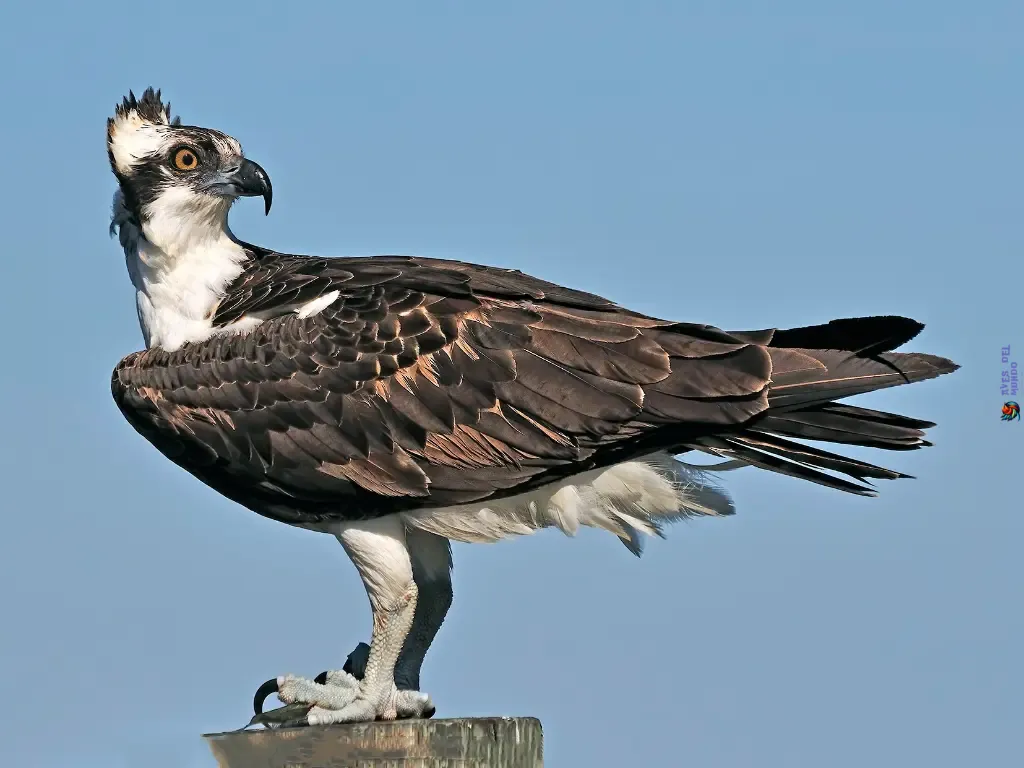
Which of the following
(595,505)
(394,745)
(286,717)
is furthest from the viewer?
(595,505)

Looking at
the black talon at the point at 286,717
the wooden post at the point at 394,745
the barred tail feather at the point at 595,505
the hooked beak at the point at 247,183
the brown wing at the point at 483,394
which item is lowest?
the wooden post at the point at 394,745

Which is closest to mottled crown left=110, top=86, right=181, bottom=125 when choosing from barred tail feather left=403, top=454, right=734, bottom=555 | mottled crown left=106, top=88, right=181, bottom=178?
mottled crown left=106, top=88, right=181, bottom=178

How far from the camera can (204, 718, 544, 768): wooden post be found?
6.20 meters

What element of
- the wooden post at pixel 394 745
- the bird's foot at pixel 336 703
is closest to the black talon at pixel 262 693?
the bird's foot at pixel 336 703

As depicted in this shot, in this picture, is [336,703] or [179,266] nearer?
[336,703]

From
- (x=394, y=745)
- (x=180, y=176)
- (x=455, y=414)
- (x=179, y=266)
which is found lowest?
(x=394, y=745)

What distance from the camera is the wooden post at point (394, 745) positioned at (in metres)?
6.20

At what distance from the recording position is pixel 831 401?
801cm

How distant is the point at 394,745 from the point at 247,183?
422cm

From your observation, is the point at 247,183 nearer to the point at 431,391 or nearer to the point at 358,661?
the point at 431,391

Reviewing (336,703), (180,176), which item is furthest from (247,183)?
(336,703)

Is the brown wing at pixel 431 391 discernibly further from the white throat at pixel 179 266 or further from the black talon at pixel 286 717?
the black talon at pixel 286 717

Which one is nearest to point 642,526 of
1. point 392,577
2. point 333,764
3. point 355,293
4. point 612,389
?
point 612,389

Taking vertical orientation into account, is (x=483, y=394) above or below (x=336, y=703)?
above
